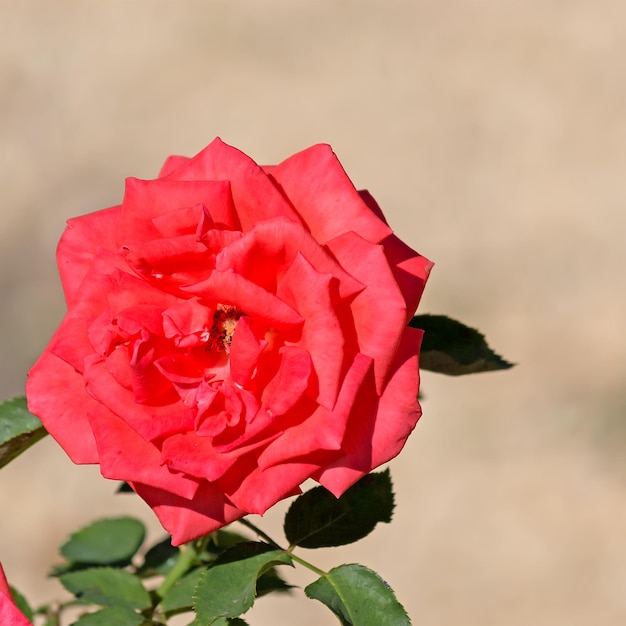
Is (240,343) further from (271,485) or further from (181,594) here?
(181,594)

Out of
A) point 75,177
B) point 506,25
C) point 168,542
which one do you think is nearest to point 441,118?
point 506,25

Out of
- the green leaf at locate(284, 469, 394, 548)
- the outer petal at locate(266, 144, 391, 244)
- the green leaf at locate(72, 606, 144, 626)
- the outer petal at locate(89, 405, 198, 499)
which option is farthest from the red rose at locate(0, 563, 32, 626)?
the outer petal at locate(266, 144, 391, 244)

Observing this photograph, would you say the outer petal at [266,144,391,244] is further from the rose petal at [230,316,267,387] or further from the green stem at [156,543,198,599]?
the green stem at [156,543,198,599]

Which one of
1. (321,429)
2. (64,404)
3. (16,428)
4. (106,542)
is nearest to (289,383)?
(321,429)

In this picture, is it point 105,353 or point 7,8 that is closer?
point 105,353

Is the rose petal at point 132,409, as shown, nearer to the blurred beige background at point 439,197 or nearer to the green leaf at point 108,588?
the green leaf at point 108,588

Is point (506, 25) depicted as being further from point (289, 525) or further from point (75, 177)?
point (289, 525)
